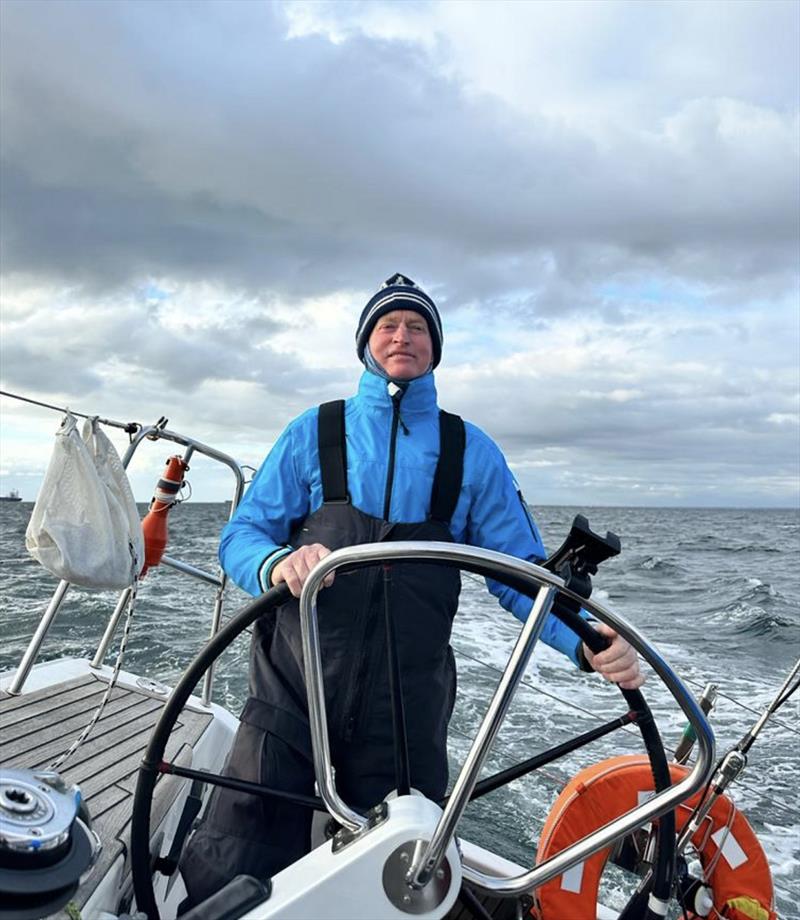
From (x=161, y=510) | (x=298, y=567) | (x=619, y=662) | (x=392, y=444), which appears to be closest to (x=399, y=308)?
(x=392, y=444)

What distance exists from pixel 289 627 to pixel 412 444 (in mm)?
503

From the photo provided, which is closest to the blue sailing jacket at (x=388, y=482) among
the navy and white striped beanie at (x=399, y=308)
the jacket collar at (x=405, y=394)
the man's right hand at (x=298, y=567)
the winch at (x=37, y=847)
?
the jacket collar at (x=405, y=394)

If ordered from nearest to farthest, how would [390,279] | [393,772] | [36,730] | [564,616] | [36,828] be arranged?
[36,828]
[564,616]
[393,772]
[390,279]
[36,730]

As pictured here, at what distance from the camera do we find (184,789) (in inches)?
A: 82.3

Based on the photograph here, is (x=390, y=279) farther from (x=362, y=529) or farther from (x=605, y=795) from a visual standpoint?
(x=605, y=795)

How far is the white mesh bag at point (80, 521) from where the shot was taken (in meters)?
1.75

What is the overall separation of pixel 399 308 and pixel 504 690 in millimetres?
1113

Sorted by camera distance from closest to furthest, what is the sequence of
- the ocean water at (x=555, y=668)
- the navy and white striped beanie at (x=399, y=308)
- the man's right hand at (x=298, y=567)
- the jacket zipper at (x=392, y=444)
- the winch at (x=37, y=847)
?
the winch at (x=37, y=847) → the man's right hand at (x=298, y=567) → the jacket zipper at (x=392, y=444) → the navy and white striped beanie at (x=399, y=308) → the ocean water at (x=555, y=668)

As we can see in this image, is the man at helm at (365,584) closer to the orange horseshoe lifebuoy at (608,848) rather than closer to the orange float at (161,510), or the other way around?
the orange horseshoe lifebuoy at (608,848)

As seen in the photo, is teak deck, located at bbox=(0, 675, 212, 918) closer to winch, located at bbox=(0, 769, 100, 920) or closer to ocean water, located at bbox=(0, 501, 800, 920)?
winch, located at bbox=(0, 769, 100, 920)

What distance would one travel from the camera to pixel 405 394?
5.88 feet

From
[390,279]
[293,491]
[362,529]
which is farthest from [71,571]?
[390,279]

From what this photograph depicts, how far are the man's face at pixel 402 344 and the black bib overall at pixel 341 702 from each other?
342mm

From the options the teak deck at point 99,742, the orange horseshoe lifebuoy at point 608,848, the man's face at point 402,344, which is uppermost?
the man's face at point 402,344
